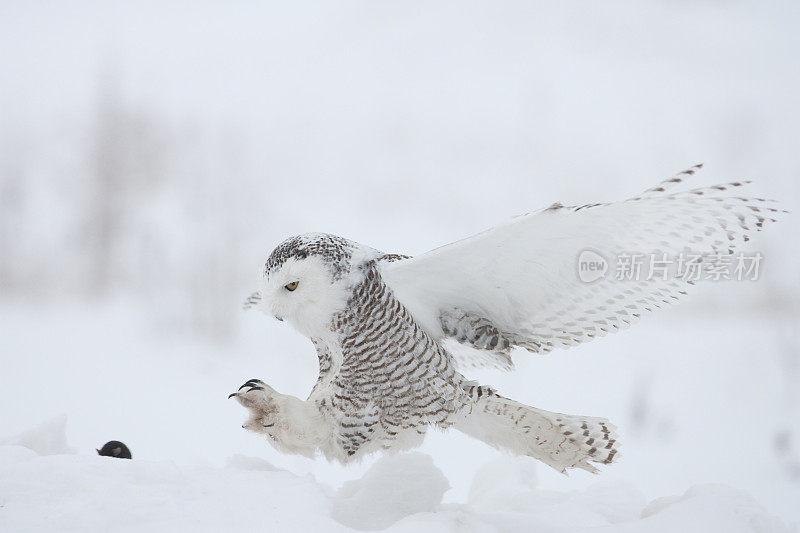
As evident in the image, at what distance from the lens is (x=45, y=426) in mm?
925

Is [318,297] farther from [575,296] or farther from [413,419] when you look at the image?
[575,296]

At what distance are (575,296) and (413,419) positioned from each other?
31 cm

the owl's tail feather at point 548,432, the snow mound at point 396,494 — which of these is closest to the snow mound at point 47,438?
the snow mound at point 396,494

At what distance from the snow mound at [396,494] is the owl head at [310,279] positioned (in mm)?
238

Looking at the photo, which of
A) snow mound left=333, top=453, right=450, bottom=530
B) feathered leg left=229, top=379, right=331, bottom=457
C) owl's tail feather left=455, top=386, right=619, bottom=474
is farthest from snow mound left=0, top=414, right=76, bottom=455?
owl's tail feather left=455, top=386, right=619, bottom=474

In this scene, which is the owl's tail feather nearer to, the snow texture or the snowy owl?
the snowy owl

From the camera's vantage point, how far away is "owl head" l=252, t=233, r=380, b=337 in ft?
2.74

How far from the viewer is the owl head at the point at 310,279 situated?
2.74 ft

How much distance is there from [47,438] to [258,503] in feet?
1.53

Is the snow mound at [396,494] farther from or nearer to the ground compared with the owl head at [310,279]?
nearer to the ground

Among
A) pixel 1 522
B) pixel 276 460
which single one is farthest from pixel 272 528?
pixel 276 460

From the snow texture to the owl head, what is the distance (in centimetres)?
22

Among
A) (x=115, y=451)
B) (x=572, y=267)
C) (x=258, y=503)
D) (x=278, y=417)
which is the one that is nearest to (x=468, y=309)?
(x=572, y=267)

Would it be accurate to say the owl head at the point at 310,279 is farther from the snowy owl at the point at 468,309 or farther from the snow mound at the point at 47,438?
the snow mound at the point at 47,438
